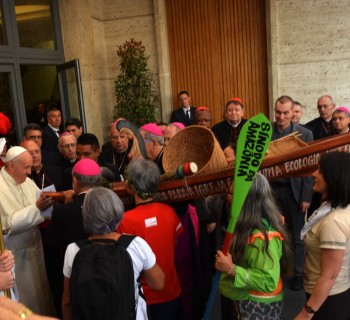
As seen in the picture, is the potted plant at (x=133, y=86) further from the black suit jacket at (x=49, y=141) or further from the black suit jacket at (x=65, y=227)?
the black suit jacket at (x=65, y=227)

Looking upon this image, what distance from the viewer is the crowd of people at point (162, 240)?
177 centimetres

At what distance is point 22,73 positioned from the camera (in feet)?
20.2

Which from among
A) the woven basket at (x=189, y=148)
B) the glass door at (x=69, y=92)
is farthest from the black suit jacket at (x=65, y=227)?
the glass door at (x=69, y=92)

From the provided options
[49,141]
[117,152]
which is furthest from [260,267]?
[49,141]

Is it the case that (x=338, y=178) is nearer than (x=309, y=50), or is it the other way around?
(x=338, y=178)

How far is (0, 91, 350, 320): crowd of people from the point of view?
1770mm

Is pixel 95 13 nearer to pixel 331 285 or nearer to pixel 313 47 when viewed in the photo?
pixel 313 47

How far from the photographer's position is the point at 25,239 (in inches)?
104

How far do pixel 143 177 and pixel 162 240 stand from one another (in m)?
0.36

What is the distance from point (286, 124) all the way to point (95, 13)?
4.83m

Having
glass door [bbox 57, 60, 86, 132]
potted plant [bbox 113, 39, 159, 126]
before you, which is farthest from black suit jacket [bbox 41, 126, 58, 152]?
potted plant [bbox 113, 39, 159, 126]

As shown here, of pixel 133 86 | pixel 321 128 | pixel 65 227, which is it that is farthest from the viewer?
pixel 133 86

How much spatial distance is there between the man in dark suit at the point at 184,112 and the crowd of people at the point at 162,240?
12.4 feet

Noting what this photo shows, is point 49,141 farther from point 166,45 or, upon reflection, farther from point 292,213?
point 166,45
